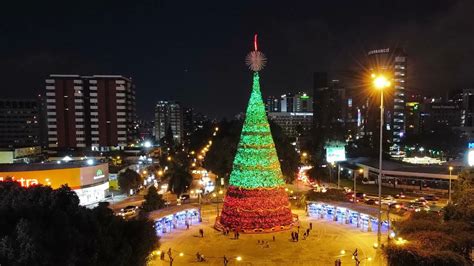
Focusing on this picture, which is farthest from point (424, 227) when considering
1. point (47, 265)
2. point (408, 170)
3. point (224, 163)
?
point (408, 170)

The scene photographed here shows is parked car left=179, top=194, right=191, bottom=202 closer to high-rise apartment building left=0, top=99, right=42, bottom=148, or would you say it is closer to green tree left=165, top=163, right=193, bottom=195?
green tree left=165, top=163, right=193, bottom=195

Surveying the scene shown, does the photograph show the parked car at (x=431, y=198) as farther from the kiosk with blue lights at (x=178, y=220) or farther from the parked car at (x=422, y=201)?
the kiosk with blue lights at (x=178, y=220)

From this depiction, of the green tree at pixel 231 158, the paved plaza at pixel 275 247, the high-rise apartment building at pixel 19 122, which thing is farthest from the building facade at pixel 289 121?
the paved plaza at pixel 275 247

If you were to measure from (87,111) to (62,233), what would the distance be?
82301 millimetres

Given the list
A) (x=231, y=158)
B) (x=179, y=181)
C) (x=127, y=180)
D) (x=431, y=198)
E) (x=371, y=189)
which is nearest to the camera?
(x=431, y=198)

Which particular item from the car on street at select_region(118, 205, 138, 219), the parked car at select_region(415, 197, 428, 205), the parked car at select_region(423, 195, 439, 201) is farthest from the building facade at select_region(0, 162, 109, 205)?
the parked car at select_region(423, 195, 439, 201)

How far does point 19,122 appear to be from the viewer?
125 metres

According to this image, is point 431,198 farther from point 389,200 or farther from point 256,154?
point 256,154

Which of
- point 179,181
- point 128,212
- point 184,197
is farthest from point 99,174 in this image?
point 128,212

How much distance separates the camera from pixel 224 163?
48969 millimetres

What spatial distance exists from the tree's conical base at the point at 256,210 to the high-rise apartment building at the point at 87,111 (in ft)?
223

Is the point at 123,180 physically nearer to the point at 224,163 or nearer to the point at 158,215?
the point at 224,163

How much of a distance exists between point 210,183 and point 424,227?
1685 inches

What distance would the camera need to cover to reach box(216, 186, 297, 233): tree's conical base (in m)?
29.3
